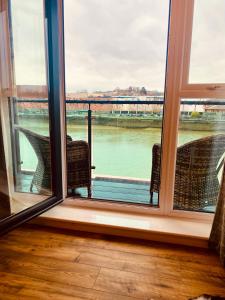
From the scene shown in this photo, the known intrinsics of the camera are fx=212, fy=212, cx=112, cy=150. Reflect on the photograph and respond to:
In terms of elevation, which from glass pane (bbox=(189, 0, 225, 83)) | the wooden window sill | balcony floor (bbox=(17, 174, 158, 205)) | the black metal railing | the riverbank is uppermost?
glass pane (bbox=(189, 0, 225, 83))

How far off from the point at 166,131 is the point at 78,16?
3.89 ft

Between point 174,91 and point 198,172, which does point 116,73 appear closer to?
point 174,91

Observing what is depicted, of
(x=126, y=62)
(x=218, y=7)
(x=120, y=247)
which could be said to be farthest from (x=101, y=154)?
(x=218, y=7)

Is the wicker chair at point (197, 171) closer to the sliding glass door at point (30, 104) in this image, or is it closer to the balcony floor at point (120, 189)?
the balcony floor at point (120, 189)

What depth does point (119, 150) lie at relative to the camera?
2652 millimetres

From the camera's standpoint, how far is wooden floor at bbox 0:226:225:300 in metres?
1.12

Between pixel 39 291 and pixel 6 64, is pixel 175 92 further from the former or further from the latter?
pixel 39 291

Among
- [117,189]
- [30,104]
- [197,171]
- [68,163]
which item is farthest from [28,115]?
[197,171]

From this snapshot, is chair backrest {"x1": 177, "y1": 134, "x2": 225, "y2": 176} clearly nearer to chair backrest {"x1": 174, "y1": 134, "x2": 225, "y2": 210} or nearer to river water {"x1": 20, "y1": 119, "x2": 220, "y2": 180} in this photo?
chair backrest {"x1": 174, "y1": 134, "x2": 225, "y2": 210}

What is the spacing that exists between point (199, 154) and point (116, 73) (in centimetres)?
106

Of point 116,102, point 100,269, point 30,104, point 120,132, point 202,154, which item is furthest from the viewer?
point 120,132

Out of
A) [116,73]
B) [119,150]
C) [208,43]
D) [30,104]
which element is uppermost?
[208,43]

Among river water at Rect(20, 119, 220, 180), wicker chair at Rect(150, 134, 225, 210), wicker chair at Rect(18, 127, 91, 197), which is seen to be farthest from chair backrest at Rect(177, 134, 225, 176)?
wicker chair at Rect(18, 127, 91, 197)

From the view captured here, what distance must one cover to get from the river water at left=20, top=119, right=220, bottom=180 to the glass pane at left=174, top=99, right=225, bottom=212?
14.9 inches
